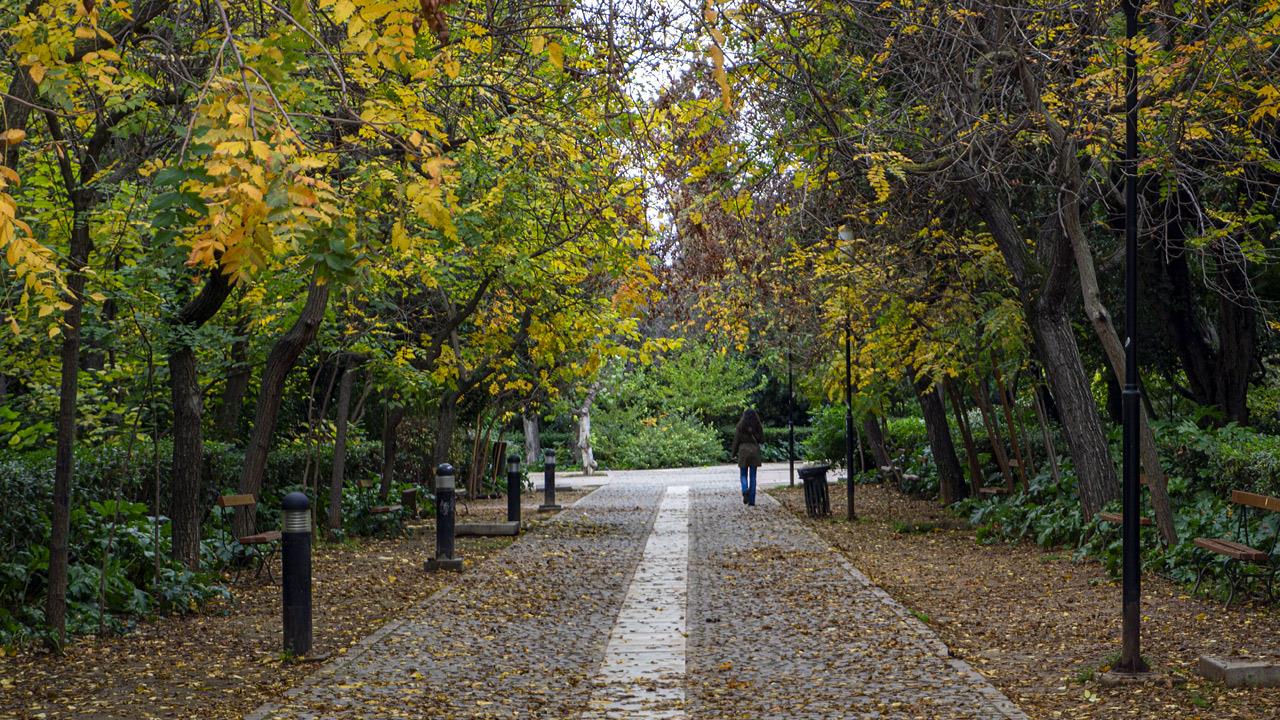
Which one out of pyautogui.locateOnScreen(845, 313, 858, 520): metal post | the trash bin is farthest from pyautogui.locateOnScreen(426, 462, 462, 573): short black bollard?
the trash bin

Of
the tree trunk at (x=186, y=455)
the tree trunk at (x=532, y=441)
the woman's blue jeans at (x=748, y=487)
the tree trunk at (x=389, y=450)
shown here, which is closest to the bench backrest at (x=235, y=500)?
the tree trunk at (x=186, y=455)

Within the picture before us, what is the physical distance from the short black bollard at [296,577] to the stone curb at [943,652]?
13.7 ft

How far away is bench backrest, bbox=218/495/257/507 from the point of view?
1249 cm

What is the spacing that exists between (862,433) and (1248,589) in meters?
23.1

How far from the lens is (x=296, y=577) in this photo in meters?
8.53

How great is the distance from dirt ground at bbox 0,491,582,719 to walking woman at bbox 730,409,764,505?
11.3 m

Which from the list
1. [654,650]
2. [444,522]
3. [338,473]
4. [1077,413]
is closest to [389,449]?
[338,473]

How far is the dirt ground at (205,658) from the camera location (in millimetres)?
7176

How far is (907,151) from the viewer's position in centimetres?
1391

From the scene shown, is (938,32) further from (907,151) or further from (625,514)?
(625,514)

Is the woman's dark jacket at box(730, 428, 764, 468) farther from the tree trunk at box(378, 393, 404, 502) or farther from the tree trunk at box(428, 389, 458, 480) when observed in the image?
the tree trunk at box(378, 393, 404, 502)

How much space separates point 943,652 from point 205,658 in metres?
4.89

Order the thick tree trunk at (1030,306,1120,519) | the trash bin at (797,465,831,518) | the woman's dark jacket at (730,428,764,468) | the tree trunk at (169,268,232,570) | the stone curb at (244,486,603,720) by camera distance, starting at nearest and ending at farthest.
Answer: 1. the stone curb at (244,486,603,720)
2. the tree trunk at (169,268,232,570)
3. the thick tree trunk at (1030,306,1120,519)
4. the trash bin at (797,465,831,518)
5. the woman's dark jacket at (730,428,764,468)

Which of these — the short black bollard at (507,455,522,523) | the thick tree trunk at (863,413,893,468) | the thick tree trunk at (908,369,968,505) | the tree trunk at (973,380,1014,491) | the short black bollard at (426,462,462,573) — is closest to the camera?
the short black bollard at (426,462,462,573)
